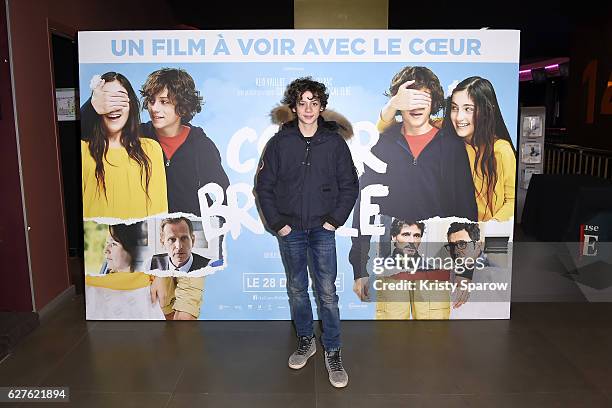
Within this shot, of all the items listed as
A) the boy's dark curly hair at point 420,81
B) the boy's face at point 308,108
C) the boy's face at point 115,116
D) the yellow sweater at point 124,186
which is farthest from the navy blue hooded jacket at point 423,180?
the boy's face at point 115,116

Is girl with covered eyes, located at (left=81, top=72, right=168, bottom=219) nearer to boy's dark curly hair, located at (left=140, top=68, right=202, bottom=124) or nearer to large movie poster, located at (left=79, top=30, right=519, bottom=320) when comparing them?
large movie poster, located at (left=79, top=30, right=519, bottom=320)

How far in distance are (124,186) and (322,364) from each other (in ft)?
5.65

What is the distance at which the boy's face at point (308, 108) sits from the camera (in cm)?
296

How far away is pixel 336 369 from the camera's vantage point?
3.01m

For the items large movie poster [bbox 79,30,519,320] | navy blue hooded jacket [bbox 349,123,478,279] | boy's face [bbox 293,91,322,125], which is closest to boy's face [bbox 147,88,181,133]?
large movie poster [bbox 79,30,519,320]

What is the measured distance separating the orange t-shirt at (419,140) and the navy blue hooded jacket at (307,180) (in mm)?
772

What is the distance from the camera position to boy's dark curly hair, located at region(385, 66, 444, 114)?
3570 millimetres

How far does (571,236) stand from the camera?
5461 millimetres

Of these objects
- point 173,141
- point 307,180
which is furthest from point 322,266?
point 173,141

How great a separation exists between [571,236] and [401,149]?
9.00ft

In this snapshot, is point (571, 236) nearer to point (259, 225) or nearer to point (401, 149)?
point (401, 149)

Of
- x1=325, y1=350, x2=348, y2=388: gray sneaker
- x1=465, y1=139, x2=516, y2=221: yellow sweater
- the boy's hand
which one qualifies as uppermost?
the boy's hand

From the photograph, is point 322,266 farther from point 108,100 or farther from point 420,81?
point 108,100

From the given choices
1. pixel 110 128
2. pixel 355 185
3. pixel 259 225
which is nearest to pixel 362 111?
pixel 355 185
